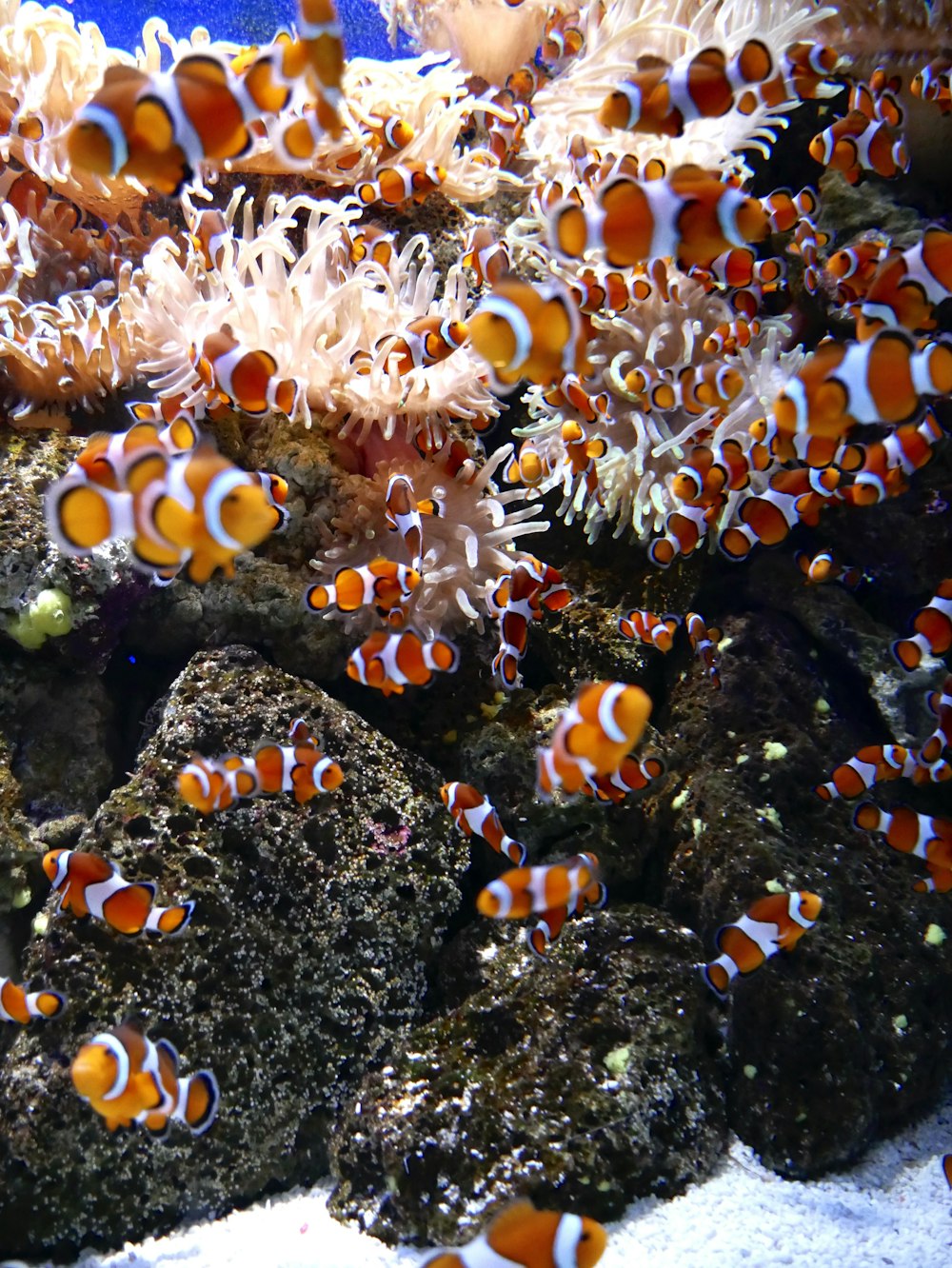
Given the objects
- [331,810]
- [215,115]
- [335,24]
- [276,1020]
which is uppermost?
[335,24]

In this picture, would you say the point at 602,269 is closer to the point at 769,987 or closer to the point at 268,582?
the point at 268,582

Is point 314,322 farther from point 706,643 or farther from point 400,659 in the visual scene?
point 706,643

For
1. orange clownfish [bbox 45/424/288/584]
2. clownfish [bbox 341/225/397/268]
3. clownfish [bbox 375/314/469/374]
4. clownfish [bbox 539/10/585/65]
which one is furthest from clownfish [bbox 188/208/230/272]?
clownfish [bbox 539/10/585/65]

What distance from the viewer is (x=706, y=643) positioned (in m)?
3.21

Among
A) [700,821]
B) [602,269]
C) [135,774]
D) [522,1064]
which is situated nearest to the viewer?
[522,1064]

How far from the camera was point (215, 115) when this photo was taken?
1563mm

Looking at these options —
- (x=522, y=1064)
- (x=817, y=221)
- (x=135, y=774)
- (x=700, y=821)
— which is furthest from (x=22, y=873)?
(x=817, y=221)

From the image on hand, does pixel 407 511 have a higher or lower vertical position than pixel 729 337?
lower

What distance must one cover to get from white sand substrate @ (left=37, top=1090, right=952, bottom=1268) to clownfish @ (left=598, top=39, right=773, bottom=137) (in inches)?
117

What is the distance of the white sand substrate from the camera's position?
2303 mm

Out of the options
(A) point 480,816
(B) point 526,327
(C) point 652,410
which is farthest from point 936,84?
(A) point 480,816

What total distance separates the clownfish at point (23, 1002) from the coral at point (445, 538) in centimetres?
149

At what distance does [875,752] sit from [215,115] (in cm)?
276

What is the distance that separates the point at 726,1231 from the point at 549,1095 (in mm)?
605
